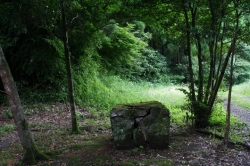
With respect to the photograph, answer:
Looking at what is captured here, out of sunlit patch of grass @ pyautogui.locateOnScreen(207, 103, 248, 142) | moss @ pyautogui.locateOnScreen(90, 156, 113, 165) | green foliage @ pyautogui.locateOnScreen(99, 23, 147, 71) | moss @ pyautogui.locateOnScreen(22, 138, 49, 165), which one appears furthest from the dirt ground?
green foliage @ pyautogui.locateOnScreen(99, 23, 147, 71)

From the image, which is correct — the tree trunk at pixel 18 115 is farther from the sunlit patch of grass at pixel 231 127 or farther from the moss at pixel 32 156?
the sunlit patch of grass at pixel 231 127

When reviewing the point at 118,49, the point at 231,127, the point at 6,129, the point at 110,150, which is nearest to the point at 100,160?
the point at 110,150

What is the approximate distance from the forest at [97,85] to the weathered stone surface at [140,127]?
198 mm

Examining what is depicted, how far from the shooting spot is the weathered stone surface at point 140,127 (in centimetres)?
523

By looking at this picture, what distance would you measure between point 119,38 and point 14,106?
1370 cm

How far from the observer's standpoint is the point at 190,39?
25.2 ft

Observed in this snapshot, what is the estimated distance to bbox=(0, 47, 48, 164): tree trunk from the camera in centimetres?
420

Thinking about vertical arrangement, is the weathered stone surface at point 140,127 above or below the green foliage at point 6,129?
→ above

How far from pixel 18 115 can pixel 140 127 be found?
8.37 feet

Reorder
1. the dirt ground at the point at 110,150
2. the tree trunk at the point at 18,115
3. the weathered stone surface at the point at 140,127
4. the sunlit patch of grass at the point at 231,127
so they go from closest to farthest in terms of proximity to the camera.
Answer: the tree trunk at the point at 18,115 < the dirt ground at the point at 110,150 < the weathered stone surface at the point at 140,127 < the sunlit patch of grass at the point at 231,127

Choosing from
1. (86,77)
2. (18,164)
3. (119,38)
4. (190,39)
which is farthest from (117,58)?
→ (18,164)

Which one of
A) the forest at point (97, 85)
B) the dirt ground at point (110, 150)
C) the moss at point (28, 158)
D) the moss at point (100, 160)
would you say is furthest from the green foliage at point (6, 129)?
the moss at point (100, 160)

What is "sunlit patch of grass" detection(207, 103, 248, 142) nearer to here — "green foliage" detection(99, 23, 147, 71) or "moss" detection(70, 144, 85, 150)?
"moss" detection(70, 144, 85, 150)

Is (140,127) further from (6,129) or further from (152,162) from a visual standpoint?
(6,129)
